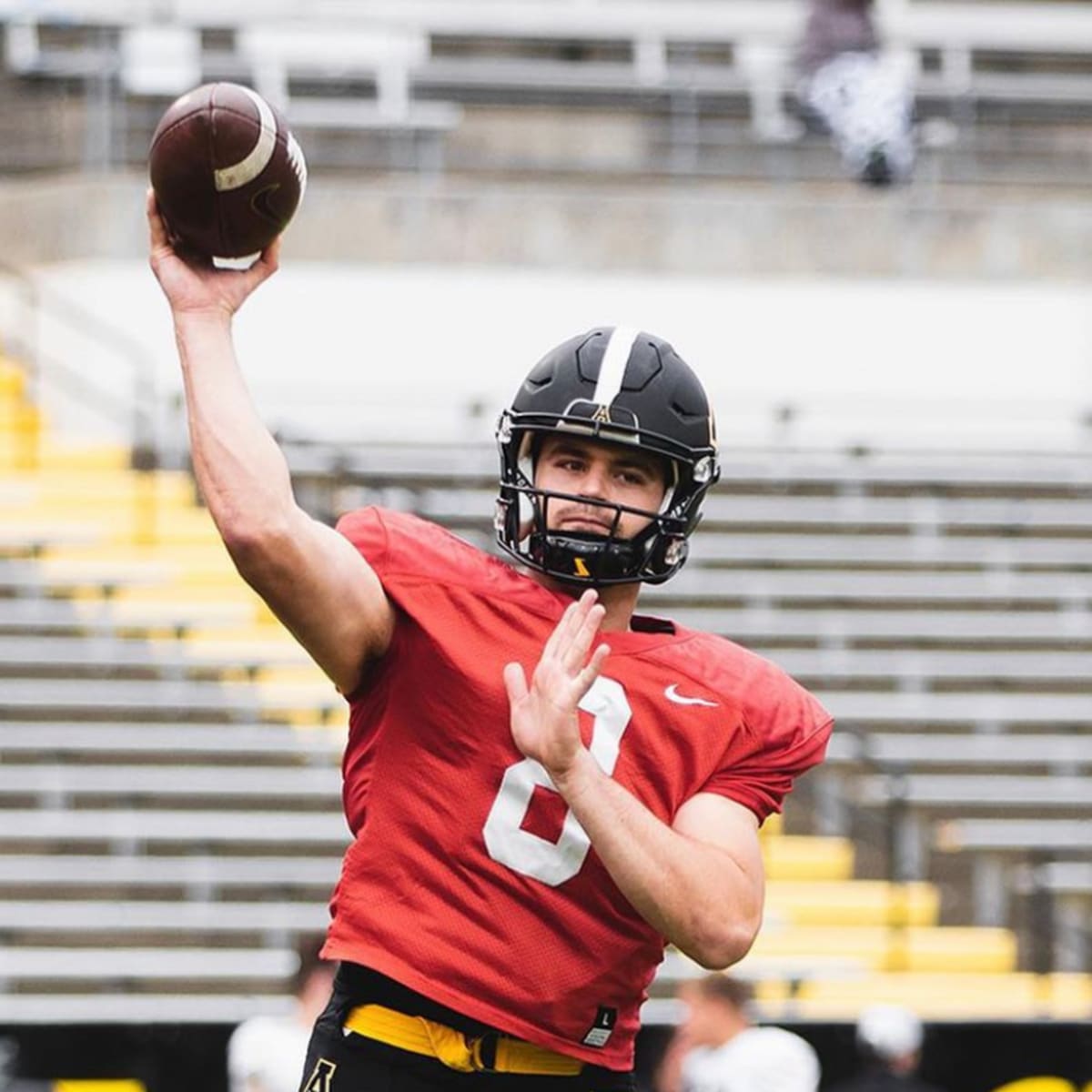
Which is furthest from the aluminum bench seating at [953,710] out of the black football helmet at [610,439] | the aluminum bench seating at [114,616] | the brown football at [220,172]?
the brown football at [220,172]

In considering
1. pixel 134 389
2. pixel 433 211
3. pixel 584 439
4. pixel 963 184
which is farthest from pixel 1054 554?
pixel 584 439

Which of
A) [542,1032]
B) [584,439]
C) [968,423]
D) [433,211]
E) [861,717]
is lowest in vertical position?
[542,1032]

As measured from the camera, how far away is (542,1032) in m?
3.07

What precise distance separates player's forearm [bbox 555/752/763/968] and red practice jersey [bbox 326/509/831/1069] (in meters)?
0.12

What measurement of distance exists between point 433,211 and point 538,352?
93 cm

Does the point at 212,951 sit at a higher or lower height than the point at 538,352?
lower

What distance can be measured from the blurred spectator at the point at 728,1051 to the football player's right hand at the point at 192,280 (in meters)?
4.57

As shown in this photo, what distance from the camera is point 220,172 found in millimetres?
2924

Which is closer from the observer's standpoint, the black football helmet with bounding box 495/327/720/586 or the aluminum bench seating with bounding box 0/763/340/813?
the black football helmet with bounding box 495/327/720/586

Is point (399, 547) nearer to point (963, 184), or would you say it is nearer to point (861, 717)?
point (861, 717)

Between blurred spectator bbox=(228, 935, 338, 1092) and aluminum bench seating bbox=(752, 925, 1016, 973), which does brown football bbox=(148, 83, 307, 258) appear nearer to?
blurred spectator bbox=(228, 935, 338, 1092)

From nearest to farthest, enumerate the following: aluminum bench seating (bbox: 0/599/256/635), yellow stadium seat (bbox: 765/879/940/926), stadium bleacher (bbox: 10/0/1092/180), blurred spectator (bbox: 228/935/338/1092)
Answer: blurred spectator (bbox: 228/935/338/1092), yellow stadium seat (bbox: 765/879/940/926), aluminum bench seating (bbox: 0/599/256/635), stadium bleacher (bbox: 10/0/1092/180)

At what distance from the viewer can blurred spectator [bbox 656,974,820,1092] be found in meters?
7.14

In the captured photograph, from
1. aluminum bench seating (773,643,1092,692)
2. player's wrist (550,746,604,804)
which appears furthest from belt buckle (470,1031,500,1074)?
aluminum bench seating (773,643,1092,692)
